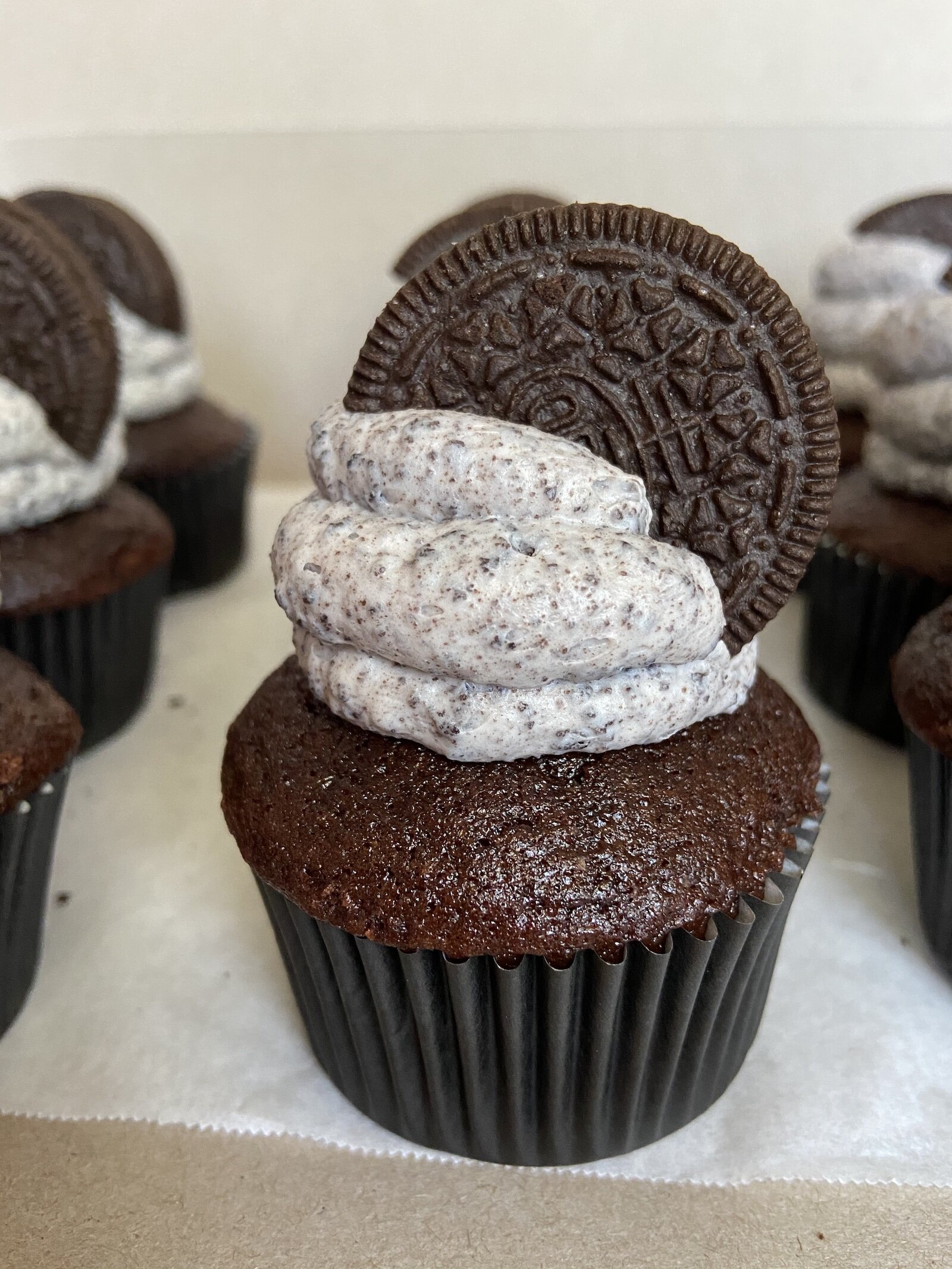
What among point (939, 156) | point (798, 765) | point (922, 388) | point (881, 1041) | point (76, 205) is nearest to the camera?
point (798, 765)

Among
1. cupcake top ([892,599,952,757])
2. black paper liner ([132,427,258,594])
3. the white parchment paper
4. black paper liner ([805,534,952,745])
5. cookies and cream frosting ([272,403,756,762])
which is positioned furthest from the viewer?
black paper liner ([132,427,258,594])

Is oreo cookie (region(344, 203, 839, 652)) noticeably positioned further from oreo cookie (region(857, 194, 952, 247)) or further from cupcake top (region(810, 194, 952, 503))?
oreo cookie (region(857, 194, 952, 247))

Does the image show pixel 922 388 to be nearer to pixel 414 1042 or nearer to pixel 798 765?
pixel 798 765

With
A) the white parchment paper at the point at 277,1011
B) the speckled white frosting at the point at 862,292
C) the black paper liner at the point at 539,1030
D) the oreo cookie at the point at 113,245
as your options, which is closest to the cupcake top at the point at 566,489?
the black paper liner at the point at 539,1030

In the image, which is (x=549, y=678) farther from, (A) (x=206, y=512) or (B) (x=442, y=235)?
(A) (x=206, y=512)

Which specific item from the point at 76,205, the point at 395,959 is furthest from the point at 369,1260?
the point at 76,205

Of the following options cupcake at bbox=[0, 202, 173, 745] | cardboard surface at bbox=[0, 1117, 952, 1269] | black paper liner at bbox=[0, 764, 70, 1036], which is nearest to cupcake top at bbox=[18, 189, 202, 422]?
cupcake at bbox=[0, 202, 173, 745]
